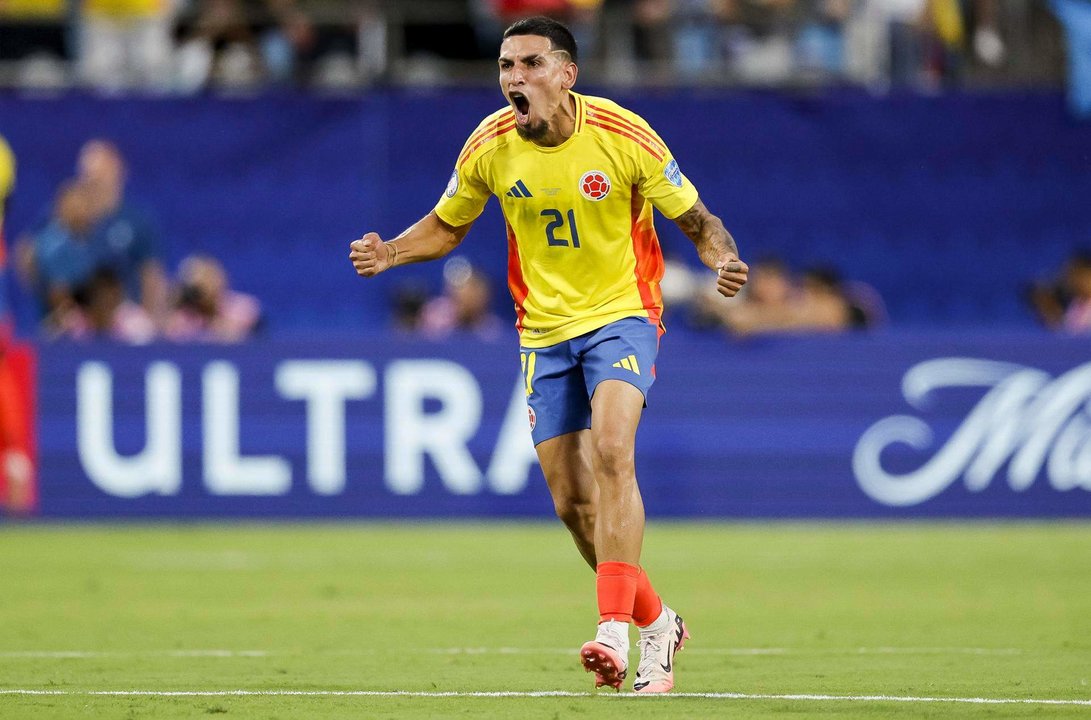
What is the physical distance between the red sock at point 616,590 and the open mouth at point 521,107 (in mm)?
1767

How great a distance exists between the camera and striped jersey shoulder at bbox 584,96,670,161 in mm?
7504

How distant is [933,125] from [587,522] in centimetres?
1222

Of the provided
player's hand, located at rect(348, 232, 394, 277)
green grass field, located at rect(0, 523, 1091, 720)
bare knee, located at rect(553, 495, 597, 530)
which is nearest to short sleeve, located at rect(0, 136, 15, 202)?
green grass field, located at rect(0, 523, 1091, 720)

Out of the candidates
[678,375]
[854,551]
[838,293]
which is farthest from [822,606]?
[838,293]

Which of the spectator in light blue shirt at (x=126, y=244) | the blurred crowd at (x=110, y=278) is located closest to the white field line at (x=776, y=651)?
the blurred crowd at (x=110, y=278)

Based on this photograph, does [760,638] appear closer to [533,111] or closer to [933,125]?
[533,111]

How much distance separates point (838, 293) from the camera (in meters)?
17.0

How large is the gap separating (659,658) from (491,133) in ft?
7.25

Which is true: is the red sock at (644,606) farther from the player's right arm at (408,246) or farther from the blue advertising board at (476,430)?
the blue advertising board at (476,430)

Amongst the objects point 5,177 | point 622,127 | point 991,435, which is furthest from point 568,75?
point 5,177

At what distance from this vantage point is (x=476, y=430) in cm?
1566

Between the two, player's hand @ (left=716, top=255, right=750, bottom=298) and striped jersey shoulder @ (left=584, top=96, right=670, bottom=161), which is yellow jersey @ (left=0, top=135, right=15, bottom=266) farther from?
player's hand @ (left=716, top=255, right=750, bottom=298)

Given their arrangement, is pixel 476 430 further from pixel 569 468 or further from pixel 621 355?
pixel 621 355

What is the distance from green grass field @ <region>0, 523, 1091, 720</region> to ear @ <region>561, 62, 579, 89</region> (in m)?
2.38
